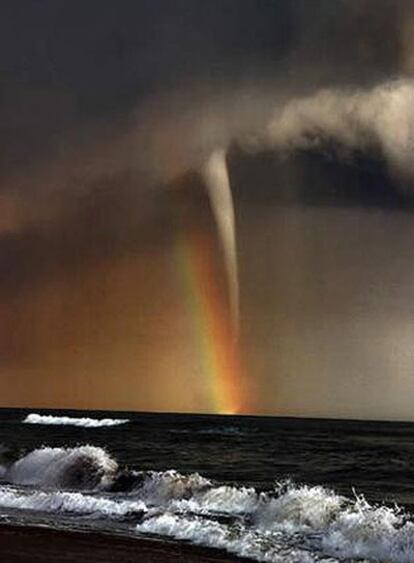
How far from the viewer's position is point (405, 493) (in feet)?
97.8

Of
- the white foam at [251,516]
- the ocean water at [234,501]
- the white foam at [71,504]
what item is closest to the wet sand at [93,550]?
the ocean water at [234,501]

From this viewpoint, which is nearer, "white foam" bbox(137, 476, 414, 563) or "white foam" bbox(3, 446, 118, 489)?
"white foam" bbox(137, 476, 414, 563)

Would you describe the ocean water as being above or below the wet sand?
above

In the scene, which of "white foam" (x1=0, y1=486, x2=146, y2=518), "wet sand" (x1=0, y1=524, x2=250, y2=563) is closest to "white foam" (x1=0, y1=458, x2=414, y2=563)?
"white foam" (x1=0, y1=486, x2=146, y2=518)

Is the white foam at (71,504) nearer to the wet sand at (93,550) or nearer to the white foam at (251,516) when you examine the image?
the white foam at (251,516)

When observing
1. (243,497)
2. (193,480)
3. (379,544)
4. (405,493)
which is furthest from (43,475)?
(379,544)

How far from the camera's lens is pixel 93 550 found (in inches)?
682

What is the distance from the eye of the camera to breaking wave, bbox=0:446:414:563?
58.0 feet

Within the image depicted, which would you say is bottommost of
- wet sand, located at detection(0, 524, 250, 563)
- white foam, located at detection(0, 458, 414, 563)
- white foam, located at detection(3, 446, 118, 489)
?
wet sand, located at detection(0, 524, 250, 563)

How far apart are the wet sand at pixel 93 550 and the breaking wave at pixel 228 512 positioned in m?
0.85

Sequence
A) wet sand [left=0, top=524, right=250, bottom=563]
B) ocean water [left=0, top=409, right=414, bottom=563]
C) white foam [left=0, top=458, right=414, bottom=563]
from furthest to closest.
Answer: ocean water [left=0, top=409, right=414, bottom=563] → white foam [left=0, top=458, right=414, bottom=563] → wet sand [left=0, top=524, right=250, bottom=563]

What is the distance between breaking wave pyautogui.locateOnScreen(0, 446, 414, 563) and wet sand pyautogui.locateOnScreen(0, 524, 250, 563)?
85 centimetres

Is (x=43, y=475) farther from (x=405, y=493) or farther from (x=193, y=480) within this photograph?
(x=405, y=493)

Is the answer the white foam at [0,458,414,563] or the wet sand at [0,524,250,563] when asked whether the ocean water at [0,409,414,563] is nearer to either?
the white foam at [0,458,414,563]
